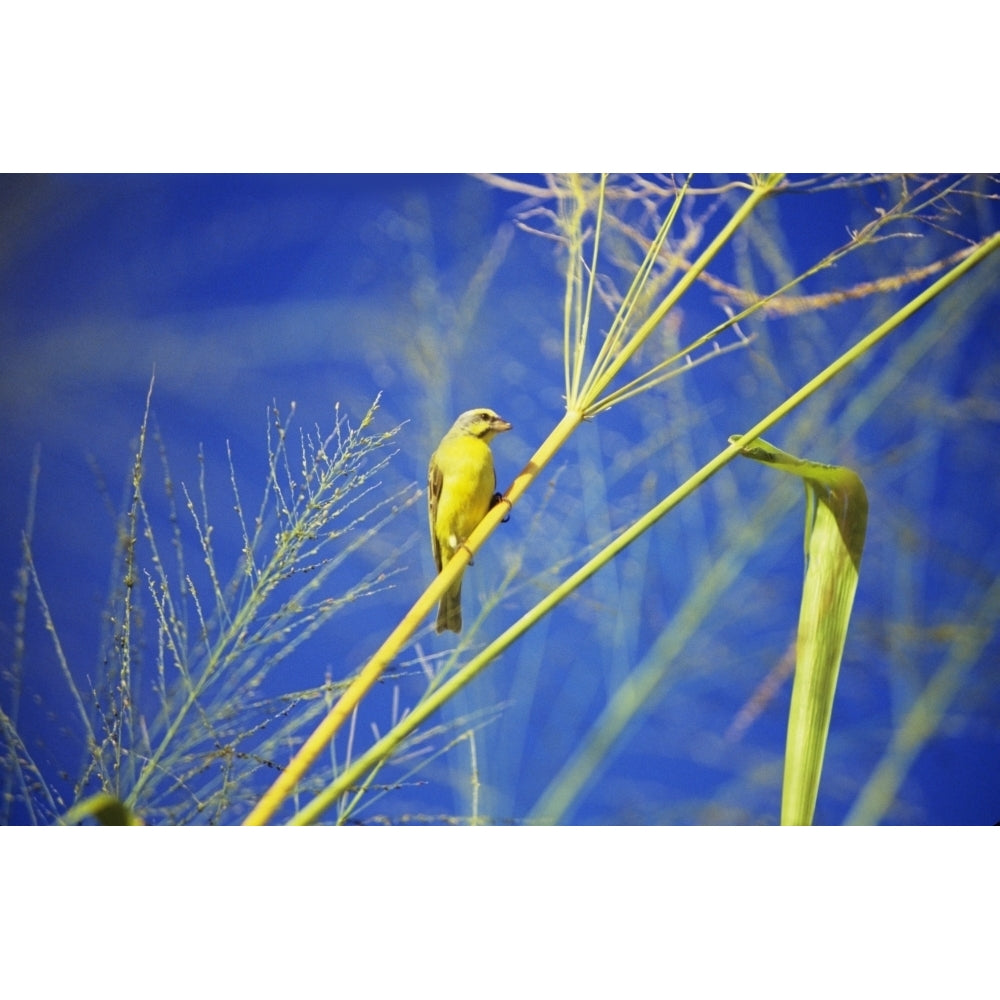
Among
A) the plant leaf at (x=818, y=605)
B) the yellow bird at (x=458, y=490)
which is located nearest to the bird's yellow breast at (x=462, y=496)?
the yellow bird at (x=458, y=490)

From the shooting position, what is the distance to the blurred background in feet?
7.16

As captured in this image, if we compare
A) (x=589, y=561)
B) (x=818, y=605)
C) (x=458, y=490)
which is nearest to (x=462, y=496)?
(x=458, y=490)

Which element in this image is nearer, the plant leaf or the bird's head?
the plant leaf

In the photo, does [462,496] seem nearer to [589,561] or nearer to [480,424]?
[480,424]

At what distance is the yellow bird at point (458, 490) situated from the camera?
216 centimetres

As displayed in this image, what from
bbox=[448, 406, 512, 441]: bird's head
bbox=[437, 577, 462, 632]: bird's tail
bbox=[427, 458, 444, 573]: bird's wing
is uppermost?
bbox=[448, 406, 512, 441]: bird's head

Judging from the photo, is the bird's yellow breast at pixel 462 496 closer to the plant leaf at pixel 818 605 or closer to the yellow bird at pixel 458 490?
the yellow bird at pixel 458 490

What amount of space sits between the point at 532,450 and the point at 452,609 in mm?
382

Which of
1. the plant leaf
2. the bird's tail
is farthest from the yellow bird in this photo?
the plant leaf

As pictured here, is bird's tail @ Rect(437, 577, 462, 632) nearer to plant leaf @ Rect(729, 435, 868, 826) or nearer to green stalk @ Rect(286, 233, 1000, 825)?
green stalk @ Rect(286, 233, 1000, 825)

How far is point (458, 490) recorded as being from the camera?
2.16 metres
